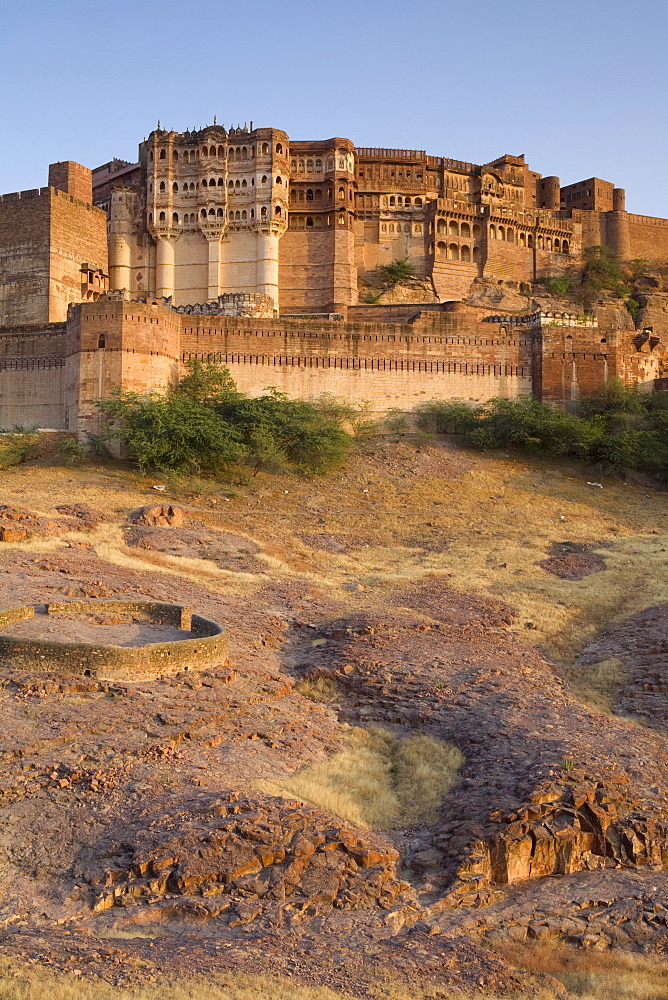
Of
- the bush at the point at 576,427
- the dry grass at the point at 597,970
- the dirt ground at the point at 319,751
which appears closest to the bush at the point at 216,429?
the dirt ground at the point at 319,751

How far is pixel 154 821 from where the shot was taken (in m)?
8.06

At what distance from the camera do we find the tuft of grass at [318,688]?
1281 centimetres

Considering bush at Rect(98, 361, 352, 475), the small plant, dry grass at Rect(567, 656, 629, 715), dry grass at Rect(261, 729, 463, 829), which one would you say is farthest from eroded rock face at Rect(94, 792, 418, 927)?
the small plant

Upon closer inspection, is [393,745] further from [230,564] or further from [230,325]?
[230,325]

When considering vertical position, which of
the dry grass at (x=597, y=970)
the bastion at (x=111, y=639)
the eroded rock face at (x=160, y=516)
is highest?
the eroded rock face at (x=160, y=516)

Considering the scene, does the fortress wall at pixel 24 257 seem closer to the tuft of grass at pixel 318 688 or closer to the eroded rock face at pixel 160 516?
the eroded rock face at pixel 160 516

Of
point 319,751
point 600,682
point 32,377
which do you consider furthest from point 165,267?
point 319,751

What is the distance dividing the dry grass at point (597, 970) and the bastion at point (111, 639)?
627 cm

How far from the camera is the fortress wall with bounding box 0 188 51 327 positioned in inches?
1465

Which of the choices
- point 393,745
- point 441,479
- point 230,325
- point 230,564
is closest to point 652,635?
point 393,745

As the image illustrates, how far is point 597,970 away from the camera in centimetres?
675

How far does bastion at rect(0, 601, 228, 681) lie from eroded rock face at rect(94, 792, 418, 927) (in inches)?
140

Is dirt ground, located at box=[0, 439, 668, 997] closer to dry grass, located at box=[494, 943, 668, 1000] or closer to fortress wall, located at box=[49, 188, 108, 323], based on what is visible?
dry grass, located at box=[494, 943, 668, 1000]

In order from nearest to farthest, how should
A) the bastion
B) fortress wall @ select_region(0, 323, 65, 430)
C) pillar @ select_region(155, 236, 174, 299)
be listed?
the bastion
fortress wall @ select_region(0, 323, 65, 430)
pillar @ select_region(155, 236, 174, 299)
